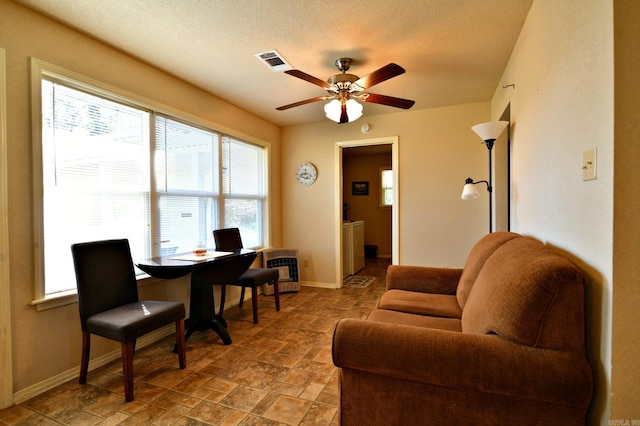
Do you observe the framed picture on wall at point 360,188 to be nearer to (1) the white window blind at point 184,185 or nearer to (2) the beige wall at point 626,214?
(1) the white window blind at point 184,185

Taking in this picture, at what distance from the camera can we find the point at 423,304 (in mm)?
2012

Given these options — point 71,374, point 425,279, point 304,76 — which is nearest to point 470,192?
point 425,279

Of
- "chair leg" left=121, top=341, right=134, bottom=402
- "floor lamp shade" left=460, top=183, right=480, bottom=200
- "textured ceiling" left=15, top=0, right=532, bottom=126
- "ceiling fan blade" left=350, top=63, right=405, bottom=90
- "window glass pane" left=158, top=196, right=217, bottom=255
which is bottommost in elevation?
"chair leg" left=121, top=341, right=134, bottom=402

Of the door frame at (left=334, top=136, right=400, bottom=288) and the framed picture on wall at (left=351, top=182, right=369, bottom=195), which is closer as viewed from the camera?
the door frame at (left=334, top=136, right=400, bottom=288)

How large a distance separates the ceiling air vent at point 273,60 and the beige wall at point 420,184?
1.73m

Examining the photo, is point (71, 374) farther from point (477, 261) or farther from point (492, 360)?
point (477, 261)

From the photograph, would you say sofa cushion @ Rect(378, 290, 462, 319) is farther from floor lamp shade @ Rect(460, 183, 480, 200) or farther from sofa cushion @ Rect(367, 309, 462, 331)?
floor lamp shade @ Rect(460, 183, 480, 200)

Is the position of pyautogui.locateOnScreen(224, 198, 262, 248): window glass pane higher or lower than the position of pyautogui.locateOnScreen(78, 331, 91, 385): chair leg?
higher

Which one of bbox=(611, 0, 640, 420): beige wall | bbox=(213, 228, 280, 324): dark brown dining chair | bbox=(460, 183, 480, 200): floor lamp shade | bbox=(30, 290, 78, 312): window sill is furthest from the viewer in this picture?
bbox=(213, 228, 280, 324): dark brown dining chair

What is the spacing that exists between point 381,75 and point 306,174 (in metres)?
2.46

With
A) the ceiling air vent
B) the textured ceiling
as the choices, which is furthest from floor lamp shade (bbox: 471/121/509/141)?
the ceiling air vent

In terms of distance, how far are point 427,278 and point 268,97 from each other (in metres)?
2.58

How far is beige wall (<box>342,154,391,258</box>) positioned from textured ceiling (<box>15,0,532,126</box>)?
4018 mm

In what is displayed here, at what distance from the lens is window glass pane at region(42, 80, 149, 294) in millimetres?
1997
